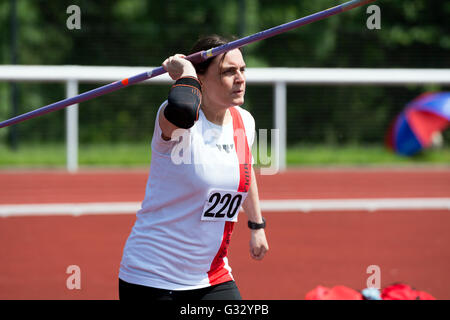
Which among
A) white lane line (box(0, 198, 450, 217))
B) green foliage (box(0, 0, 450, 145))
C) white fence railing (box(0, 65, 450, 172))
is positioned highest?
green foliage (box(0, 0, 450, 145))

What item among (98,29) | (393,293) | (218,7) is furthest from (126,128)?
(393,293)

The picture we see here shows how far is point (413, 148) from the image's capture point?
15430 millimetres

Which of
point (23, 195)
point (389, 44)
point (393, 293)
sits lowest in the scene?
point (393, 293)

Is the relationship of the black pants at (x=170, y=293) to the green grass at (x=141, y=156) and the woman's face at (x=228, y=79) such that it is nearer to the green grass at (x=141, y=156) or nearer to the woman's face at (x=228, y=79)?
the woman's face at (x=228, y=79)

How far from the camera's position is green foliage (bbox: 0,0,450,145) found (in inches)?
594

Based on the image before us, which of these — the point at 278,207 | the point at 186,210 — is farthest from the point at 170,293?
the point at 278,207

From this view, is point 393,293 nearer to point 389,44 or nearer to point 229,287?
point 229,287

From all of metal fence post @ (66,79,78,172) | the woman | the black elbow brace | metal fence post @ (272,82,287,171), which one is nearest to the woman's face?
the woman

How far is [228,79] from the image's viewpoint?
2709mm

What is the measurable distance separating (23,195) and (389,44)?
11730 millimetres

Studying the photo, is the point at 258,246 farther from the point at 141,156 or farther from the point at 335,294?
the point at 141,156

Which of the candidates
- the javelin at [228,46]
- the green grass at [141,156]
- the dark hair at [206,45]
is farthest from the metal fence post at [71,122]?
the dark hair at [206,45]

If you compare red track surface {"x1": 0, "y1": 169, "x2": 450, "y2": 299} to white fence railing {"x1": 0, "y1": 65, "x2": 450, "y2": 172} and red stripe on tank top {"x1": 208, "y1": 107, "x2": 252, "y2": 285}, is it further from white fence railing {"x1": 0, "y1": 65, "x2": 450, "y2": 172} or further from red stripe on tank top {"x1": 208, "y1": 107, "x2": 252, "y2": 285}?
red stripe on tank top {"x1": 208, "y1": 107, "x2": 252, "y2": 285}

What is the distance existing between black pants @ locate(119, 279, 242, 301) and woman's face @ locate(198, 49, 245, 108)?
0.83m
